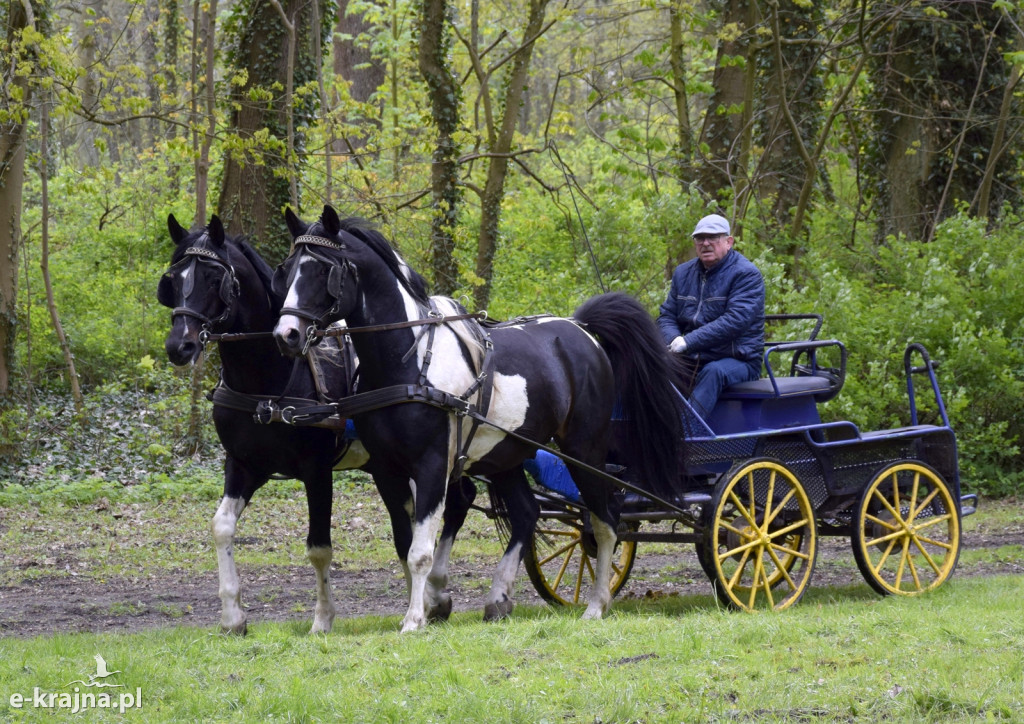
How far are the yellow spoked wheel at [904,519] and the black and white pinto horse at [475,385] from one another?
126cm

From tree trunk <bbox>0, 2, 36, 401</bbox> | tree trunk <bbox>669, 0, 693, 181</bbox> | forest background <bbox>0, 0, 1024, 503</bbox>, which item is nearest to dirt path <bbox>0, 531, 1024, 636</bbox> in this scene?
forest background <bbox>0, 0, 1024, 503</bbox>

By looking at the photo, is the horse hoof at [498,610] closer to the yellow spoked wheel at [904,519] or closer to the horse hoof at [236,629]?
the horse hoof at [236,629]

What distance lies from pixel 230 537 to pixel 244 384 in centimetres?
81

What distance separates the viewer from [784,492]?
6801mm

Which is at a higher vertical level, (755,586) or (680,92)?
(680,92)

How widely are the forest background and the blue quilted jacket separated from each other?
353 cm

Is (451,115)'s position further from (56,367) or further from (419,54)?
(56,367)

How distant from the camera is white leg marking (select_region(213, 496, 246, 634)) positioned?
6.03m

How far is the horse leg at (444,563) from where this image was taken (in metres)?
6.55

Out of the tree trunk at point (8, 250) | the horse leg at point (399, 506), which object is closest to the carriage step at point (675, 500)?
the horse leg at point (399, 506)

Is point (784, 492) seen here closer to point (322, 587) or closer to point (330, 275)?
point (322, 587)

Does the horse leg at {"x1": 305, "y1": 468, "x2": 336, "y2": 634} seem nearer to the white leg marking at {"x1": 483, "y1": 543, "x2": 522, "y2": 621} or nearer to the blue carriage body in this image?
the white leg marking at {"x1": 483, "y1": 543, "x2": 522, "y2": 621}

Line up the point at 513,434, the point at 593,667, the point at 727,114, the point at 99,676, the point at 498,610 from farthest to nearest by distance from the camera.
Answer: the point at 727,114
the point at 498,610
the point at 513,434
the point at 593,667
the point at 99,676

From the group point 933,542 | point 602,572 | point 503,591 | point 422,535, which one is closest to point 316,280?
point 422,535
